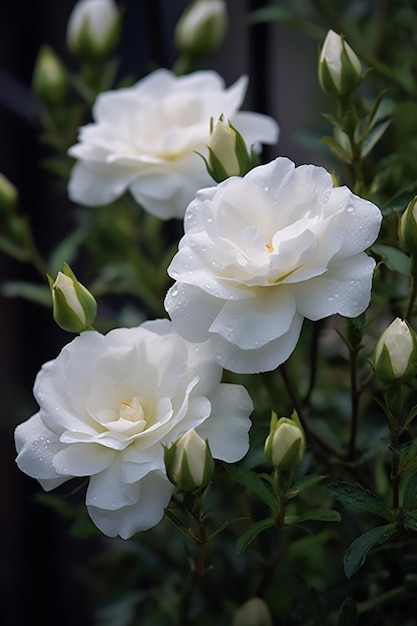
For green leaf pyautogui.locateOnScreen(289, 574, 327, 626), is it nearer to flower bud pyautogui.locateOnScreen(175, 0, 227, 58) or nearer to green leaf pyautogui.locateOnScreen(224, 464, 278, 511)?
green leaf pyautogui.locateOnScreen(224, 464, 278, 511)

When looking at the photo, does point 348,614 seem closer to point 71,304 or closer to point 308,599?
point 308,599

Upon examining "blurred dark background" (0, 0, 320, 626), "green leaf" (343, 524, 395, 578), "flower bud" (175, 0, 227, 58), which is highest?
"flower bud" (175, 0, 227, 58)

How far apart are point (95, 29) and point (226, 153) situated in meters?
0.37

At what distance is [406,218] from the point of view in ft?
1.57

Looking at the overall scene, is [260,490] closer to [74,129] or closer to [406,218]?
[406,218]

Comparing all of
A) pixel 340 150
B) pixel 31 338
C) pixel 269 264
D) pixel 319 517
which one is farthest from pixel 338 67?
pixel 31 338

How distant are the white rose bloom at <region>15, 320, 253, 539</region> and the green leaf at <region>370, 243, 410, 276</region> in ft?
0.37

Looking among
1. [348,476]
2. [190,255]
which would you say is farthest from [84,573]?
[190,255]

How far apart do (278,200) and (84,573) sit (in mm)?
563

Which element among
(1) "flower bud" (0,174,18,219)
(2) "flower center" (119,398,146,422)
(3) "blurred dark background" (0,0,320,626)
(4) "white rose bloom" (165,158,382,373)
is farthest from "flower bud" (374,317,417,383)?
(3) "blurred dark background" (0,0,320,626)

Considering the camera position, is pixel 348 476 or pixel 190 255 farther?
pixel 348 476

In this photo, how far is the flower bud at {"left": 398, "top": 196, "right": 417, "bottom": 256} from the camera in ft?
1.56

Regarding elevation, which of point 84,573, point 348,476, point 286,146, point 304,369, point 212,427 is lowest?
point 286,146

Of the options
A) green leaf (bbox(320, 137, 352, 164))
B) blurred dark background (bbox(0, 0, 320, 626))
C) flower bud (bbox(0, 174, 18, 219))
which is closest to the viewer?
green leaf (bbox(320, 137, 352, 164))
